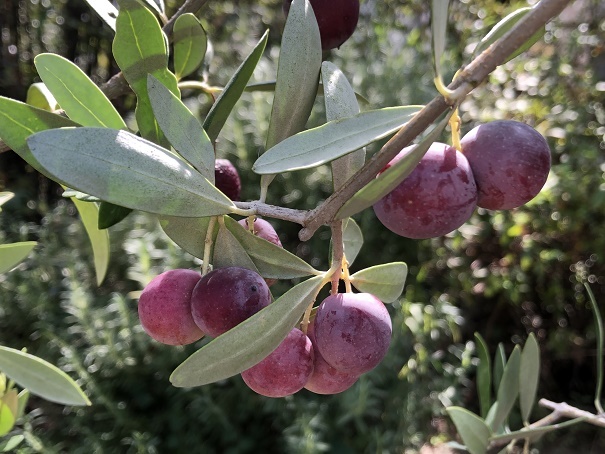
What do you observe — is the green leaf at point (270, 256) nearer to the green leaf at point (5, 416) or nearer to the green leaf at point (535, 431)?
the green leaf at point (5, 416)

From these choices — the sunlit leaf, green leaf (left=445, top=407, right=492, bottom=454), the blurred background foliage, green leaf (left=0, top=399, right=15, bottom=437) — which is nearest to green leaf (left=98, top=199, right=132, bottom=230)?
the sunlit leaf

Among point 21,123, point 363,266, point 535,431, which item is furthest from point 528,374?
point 363,266

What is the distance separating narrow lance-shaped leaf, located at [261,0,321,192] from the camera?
1.38 ft

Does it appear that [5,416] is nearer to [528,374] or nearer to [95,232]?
[95,232]

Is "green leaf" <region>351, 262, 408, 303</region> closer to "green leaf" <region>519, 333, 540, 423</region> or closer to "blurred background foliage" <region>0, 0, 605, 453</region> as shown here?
"green leaf" <region>519, 333, 540, 423</region>

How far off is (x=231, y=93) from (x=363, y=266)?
5.62 feet

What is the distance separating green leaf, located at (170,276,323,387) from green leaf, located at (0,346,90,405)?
0.14 meters

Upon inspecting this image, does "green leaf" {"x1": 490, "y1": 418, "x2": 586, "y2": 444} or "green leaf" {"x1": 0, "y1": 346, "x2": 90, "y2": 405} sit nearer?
"green leaf" {"x1": 0, "y1": 346, "x2": 90, "y2": 405}

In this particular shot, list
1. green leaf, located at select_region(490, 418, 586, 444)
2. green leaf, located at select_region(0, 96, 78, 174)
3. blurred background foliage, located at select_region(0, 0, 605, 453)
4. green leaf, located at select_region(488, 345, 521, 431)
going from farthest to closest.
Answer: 1. blurred background foliage, located at select_region(0, 0, 605, 453)
2. green leaf, located at select_region(488, 345, 521, 431)
3. green leaf, located at select_region(490, 418, 586, 444)
4. green leaf, located at select_region(0, 96, 78, 174)

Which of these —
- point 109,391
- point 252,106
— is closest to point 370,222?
point 252,106

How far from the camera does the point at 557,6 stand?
277 mm

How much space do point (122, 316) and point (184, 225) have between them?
1.41 meters

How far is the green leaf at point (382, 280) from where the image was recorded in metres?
0.49

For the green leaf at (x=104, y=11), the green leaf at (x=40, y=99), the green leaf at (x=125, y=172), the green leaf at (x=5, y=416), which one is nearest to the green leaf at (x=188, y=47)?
the green leaf at (x=104, y=11)
